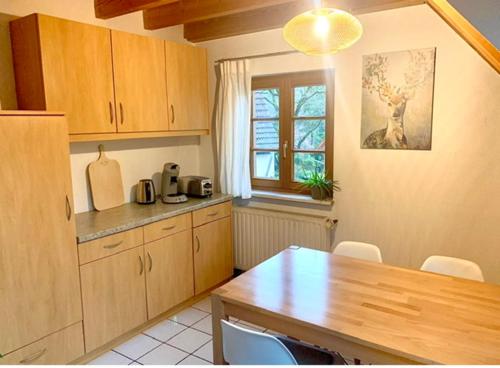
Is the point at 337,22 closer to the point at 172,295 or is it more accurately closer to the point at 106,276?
the point at 106,276

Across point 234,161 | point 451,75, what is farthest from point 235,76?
point 451,75

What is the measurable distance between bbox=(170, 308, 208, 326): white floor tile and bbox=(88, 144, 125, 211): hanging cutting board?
41.3 inches

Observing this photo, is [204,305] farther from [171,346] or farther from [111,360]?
[111,360]

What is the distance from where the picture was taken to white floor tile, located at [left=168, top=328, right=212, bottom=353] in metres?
2.70

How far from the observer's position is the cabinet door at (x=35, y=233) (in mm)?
2051

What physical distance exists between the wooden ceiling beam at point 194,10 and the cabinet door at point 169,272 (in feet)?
5.66

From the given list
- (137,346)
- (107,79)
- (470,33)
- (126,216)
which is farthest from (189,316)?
(470,33)

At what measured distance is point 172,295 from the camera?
3049mm

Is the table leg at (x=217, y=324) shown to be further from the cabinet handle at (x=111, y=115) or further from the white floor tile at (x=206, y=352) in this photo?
the cabinet handle at (x=111, y=115)

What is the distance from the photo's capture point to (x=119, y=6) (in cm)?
277

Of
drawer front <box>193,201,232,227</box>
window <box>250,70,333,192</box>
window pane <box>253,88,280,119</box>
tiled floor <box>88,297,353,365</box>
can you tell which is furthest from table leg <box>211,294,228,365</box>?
window pane <box>253,88,280,119</box>

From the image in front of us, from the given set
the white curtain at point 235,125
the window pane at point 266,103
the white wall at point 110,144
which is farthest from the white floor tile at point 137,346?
the window pane at point 266,103

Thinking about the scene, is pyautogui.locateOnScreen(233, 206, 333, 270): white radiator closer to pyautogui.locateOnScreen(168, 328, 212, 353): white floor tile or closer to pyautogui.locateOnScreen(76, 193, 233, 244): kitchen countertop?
pyautogui.locateOnScreen(76, 193, 233, 244): kitchen countertop

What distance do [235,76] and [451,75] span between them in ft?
5.76
